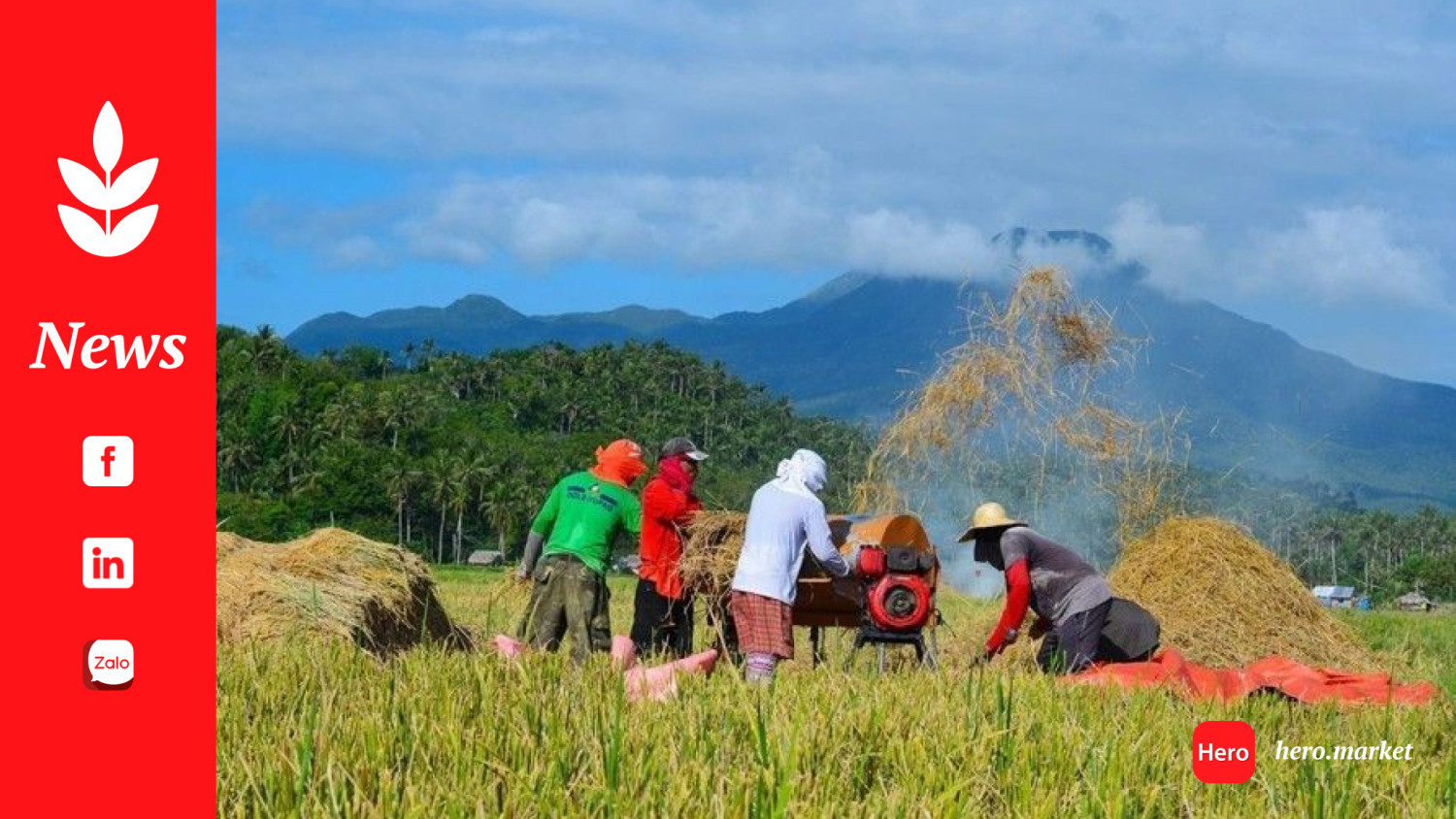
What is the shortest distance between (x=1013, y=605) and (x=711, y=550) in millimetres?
1864

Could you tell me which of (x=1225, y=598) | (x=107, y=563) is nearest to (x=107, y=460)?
(x=107, y=563)

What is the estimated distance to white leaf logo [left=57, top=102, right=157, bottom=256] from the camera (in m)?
3.80

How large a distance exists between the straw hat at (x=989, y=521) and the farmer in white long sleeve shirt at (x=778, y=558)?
985 mm

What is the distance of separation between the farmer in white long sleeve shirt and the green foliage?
5896cm

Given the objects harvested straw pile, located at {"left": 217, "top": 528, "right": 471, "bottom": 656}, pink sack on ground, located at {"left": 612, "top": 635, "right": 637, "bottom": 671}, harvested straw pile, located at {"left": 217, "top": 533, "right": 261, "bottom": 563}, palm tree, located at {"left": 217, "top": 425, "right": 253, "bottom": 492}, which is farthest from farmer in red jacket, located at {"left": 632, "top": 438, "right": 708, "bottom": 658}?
palm tree, located at {"left": 217, "top": 425, "right": 253, "bottom": 492}

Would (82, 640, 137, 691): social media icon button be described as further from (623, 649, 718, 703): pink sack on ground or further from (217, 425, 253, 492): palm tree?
(217, 425, 253, 492): palm tree

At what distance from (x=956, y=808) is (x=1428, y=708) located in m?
4.02

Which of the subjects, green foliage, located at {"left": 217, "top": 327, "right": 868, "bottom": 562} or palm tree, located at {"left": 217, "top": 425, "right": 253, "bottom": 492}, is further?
palm tree, located at {"left": 217, "top": 425, "right": 253, "bottom": 492}

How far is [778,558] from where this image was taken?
339 inches

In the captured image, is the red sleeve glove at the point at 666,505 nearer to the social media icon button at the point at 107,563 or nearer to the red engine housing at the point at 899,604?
the red engine housing at the point at 899,604

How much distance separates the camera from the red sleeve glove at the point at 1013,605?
8.95 meters

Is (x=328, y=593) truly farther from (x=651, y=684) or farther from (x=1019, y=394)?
(x=1019, y=394)

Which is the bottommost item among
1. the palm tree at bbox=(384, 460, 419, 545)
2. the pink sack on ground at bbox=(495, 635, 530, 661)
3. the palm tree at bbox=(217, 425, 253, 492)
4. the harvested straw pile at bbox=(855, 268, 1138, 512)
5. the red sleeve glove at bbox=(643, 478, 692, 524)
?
the pink sack on ground at bbox=(495, 635, 530, 661)

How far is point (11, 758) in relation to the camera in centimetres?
376
